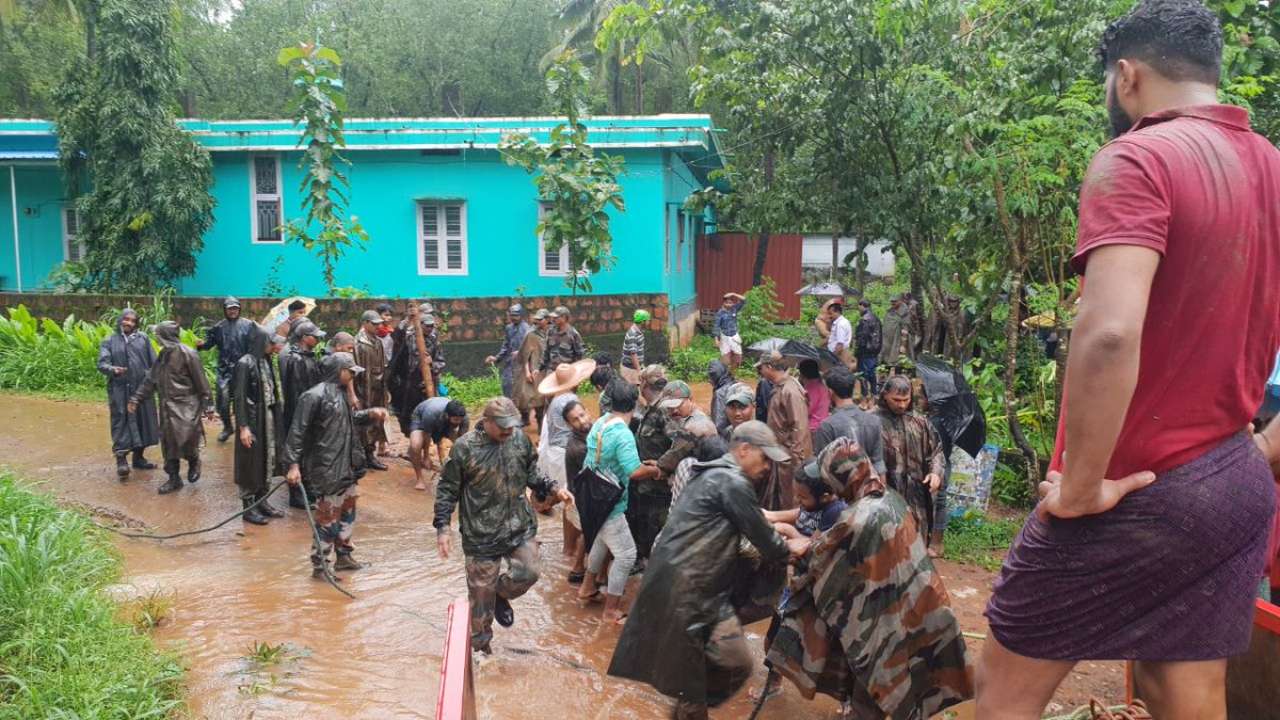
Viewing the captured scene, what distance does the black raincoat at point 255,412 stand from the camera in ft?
28.7

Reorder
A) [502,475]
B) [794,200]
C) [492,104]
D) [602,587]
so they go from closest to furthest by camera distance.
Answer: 1. [502,475]
2. [602,587]
3. [794,200]
4. [492,104]

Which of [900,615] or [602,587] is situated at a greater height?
[900,615]

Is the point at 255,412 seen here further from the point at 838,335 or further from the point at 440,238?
the point at 440,238

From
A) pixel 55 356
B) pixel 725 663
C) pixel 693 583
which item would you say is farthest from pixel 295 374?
pixel 55 356

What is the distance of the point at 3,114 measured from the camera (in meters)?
28.4

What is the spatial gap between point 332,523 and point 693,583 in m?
3.82

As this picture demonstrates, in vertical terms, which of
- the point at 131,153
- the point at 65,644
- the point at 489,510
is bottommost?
the point at 65,644

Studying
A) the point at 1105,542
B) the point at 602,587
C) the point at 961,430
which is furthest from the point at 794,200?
the point at 1105,542

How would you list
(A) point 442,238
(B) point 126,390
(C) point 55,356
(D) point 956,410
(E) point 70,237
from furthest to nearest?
(E) point 70,237 < (A) point 442,238 < (C) point 55,356 < (B) point 126,390 < (D) point 956,410

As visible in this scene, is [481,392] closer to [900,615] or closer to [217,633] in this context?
[217,633]

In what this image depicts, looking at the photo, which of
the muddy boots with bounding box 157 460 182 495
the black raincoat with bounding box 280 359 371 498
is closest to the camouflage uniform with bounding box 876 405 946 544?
the black raincoat with bounding box 280 359 371 498

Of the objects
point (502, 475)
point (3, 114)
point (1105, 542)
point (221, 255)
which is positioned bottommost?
point (502, 475)

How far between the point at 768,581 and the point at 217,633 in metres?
3.75

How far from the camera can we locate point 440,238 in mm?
18547
